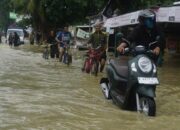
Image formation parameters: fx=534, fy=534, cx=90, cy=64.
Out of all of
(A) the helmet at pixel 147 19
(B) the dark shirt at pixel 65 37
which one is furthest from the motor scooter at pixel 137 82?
(B) the dark shirt at pixel 65 37

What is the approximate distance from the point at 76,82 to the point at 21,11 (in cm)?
3581

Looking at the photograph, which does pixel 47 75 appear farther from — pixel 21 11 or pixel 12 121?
pixel 21 11

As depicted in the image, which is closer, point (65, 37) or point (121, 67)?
point (121, 67)

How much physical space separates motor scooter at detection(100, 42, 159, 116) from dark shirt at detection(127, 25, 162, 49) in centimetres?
25

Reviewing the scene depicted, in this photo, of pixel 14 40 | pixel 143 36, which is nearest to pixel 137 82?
pixel 143 36

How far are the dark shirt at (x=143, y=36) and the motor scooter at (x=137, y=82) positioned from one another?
0.83 ft

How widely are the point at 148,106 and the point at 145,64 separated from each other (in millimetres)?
694

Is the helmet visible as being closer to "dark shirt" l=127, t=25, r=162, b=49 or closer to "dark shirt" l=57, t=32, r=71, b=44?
"dark shirt" l=127, t=25, r=162, b=49

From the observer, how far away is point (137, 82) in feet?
27.9

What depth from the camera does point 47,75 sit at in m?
15.7

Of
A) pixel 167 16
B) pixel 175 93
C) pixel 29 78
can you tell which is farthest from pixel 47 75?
pixel 167 16

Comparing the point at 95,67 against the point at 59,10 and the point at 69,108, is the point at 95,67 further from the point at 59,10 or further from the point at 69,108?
the point at 59,10

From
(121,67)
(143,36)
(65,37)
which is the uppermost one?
(143,36)

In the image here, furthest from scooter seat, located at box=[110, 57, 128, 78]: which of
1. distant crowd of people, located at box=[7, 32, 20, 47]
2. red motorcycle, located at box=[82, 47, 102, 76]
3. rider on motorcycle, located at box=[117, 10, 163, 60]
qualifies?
distant crowd of people, located at box=[7, 32, 20, 47]
